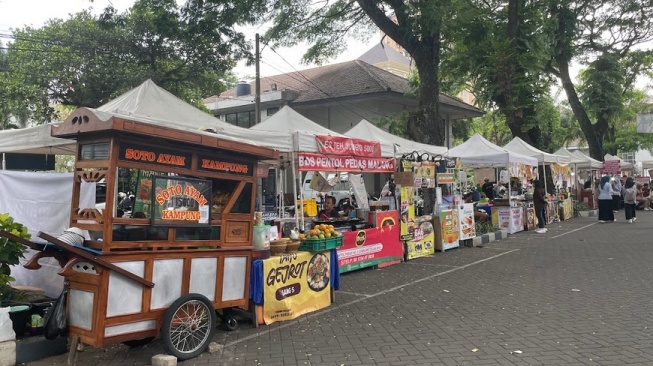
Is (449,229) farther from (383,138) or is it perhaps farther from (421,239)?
(383,138)

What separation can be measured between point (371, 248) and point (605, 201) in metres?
13.4

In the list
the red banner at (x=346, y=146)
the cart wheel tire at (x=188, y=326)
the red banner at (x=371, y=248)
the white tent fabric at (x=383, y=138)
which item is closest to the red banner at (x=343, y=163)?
the red banner at (x=346, y=146)

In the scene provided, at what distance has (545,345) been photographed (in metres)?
5.02

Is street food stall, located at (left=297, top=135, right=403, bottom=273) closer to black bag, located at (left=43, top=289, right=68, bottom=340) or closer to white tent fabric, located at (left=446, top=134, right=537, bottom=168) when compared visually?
black bag, located at (left=43, top=289, right=68, bottom=340)

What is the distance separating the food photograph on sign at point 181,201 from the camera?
4.64 m

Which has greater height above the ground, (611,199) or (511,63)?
(511,63)

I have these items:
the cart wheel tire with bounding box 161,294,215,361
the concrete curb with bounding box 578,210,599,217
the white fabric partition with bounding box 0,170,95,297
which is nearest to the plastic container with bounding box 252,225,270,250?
the cart wheel tire with bounding box 161,294,215,361

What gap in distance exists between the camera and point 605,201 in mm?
18859

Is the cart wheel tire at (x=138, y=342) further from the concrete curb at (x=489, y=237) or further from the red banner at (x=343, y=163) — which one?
the concrete curb at (x=489, y=237)

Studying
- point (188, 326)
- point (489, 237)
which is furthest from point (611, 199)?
point (188, 326)

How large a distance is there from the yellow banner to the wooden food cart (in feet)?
2.05

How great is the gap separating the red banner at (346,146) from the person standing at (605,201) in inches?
474

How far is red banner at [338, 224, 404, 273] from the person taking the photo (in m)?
9.13

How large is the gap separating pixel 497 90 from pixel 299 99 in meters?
10.1
